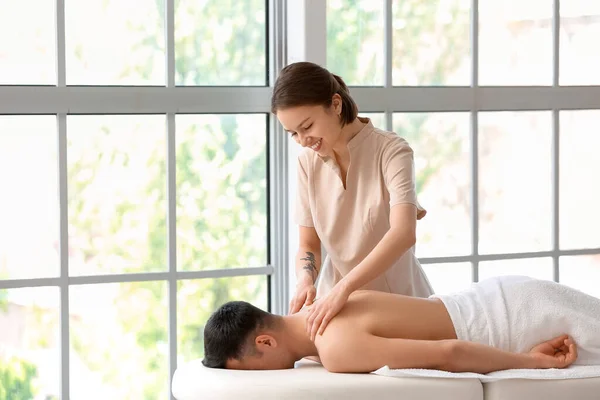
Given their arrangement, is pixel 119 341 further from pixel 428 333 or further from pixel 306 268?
pixel 428 333

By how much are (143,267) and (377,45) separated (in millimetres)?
1164

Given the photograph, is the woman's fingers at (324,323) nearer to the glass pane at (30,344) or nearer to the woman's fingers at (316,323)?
the woman's fingers at (316,323)

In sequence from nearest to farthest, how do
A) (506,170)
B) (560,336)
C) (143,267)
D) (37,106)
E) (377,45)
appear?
1. (560,336)
2. (37,106)
3. (143,267)
4. (377,45)
5. (506,170)

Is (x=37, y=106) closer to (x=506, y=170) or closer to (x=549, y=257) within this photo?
(x=506, y=170)

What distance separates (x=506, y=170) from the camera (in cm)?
383

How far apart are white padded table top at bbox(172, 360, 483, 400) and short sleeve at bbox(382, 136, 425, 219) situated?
1.68ft

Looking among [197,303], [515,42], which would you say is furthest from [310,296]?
[515,42]

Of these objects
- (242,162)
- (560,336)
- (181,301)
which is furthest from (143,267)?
(560,336)

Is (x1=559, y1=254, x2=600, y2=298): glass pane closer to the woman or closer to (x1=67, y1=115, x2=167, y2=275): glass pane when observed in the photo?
the woman

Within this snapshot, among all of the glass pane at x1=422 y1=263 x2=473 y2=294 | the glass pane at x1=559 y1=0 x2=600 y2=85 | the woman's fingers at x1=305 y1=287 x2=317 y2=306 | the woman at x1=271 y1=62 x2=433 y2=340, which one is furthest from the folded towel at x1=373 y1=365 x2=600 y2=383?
the glass pane at x1=559 y1=0 x2=600 y2=85

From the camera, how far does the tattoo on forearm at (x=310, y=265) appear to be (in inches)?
112

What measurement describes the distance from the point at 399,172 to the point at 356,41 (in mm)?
960

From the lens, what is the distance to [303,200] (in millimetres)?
2904

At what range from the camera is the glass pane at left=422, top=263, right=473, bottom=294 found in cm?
372
